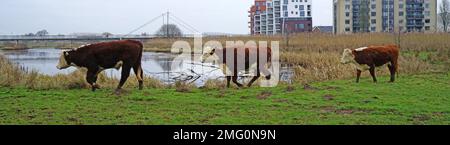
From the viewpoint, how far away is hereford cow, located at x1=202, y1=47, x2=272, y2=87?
10727mm

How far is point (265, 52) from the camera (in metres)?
10.9

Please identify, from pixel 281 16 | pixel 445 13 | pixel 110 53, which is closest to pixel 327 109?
pixel 110 53

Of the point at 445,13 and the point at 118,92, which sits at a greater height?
the point at 445,13

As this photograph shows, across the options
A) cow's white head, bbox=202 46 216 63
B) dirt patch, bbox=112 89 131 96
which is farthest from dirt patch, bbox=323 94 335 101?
dirt patch, bbox=112 89 131 96

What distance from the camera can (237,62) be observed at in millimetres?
10773

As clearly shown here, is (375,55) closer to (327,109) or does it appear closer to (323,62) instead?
(327,109)

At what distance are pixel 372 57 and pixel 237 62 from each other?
315 centimetres

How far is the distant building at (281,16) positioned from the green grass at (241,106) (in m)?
56.9

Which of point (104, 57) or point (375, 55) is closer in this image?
point (104, 57)

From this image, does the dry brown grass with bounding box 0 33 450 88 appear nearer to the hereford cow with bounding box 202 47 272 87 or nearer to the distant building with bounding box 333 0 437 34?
the hereford cow with bounding box 202 47 272 87

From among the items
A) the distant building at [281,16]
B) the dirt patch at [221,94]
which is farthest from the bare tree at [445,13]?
the dirt patch at [221,94]

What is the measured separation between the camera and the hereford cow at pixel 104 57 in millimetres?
9492

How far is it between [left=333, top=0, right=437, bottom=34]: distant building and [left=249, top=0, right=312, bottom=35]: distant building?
492 cm

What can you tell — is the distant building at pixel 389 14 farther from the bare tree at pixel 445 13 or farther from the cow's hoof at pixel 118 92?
the cow's hoof at pixel 118 92
